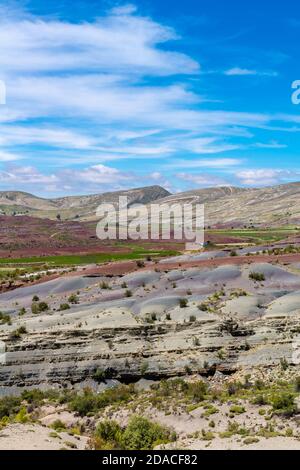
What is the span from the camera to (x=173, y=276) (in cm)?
6309


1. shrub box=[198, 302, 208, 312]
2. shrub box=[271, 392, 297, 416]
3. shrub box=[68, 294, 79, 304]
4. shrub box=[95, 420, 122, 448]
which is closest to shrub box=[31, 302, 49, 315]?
shrub box=[68, 294, 79, 304]

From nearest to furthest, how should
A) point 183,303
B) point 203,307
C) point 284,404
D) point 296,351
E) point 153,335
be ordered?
1. point 284,404
2. point 296,351
3. point 153,335
4. point 203,307
5. point 183,303

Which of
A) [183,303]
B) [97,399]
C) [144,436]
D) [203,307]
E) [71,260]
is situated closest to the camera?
[144,436]

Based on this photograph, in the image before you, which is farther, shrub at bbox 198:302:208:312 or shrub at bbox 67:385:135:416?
shrub at bbox 198:302:208:312

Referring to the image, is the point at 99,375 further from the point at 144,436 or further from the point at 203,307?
the point at 144,436

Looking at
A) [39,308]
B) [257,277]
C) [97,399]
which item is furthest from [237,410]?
[257,277]

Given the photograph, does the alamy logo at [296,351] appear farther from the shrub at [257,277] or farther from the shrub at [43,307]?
the shrub at [43,307]

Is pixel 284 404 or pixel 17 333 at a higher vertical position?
pixel 17 333

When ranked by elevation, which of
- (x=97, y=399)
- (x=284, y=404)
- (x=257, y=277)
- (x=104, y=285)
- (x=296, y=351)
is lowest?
(x=97, y=399)

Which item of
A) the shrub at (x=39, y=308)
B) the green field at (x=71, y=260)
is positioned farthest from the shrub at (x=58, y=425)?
the green field at (x=71, y=260)

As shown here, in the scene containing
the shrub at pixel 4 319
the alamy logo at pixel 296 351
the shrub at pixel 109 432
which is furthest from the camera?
the shrub at pixel 4 319

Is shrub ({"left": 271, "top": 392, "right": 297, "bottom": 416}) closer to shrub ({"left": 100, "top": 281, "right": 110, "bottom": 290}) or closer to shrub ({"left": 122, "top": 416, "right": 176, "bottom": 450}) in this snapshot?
shrub ({"left": 122, "top": 416, "right": 176, "bottom": 450})

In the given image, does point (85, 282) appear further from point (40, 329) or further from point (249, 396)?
point (249, 396)

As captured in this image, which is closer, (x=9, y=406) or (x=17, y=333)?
(x=9, y=406)
